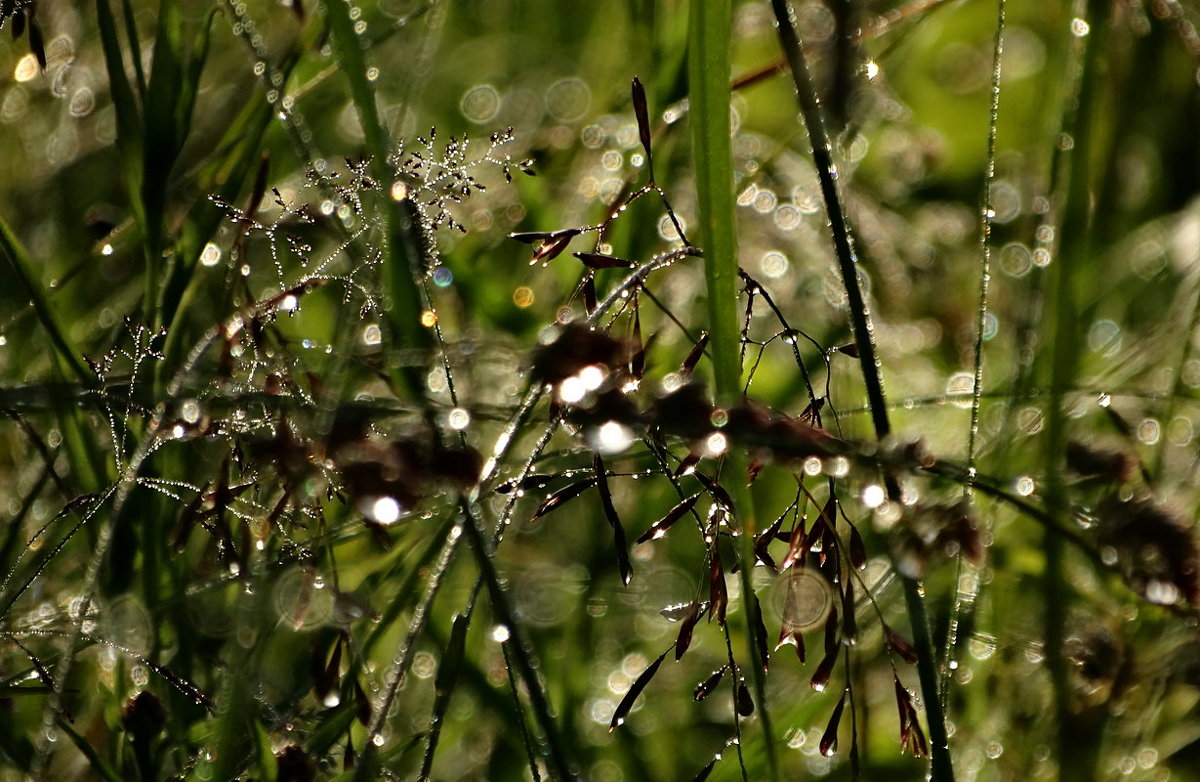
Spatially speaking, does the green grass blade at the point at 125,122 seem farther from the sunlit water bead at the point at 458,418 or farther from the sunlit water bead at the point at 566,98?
the sunlit water bead at the point at 566,98

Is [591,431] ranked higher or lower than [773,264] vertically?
lower

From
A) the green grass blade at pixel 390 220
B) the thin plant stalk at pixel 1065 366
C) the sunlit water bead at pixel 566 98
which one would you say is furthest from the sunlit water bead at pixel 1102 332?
the green grass blade at pixel 390 220

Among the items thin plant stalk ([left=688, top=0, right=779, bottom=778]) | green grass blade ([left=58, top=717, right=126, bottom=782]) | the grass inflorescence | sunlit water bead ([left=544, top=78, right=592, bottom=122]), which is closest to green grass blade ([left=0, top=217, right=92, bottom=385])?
the grass inflorescence

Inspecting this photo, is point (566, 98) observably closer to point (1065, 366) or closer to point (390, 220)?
point (1065, 366)

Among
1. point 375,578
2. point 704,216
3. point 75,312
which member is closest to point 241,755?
point 375,578

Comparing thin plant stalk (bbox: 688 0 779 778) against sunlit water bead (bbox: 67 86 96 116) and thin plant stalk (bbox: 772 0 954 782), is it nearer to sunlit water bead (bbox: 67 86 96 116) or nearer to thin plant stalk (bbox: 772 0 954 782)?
thin plant stalk (bbox: 772 0 954 782)

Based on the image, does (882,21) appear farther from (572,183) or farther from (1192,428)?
(1192,428)

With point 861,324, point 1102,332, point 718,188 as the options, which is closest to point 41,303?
point 718,188
